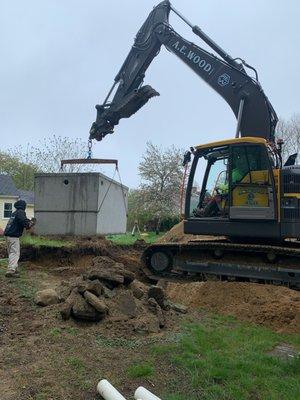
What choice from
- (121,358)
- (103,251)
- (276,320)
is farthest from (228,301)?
(103,251)

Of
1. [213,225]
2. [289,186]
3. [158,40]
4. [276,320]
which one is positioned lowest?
[276,320]

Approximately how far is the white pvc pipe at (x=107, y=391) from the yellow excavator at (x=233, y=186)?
5.51 meters

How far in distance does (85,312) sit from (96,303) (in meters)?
0.17

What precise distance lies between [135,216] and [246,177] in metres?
30.7

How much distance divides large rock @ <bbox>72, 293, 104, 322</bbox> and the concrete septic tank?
19.6 feet

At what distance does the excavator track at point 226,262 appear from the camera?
30.1ft

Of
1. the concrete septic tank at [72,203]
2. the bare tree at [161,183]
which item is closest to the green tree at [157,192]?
the bare tree at [161,183]

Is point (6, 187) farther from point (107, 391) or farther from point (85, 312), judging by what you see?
point (107, 391)

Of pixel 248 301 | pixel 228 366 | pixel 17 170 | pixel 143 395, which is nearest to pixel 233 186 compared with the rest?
pixel 248 301

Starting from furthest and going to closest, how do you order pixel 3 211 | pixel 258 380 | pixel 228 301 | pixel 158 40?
1. pixel 3 211
2. pixel 158 40
3. pixel 228 301
4. pixel 258 380

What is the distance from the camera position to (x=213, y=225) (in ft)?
30.9

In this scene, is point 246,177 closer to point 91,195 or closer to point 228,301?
point 228,301

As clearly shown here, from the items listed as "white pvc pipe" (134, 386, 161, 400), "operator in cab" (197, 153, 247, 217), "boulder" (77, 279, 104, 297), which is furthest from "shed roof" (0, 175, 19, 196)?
"white pvc pipe" (134, 386, 161, 400)

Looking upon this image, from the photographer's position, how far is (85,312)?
581 centimetres
